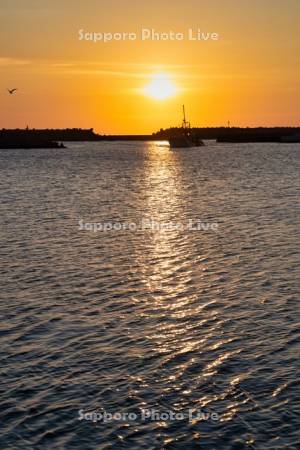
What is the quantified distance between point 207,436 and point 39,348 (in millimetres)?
7796

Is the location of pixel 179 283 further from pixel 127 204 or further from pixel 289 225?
pixel 127 204

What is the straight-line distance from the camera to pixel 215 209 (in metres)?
66.9

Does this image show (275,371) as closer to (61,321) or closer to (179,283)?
(61,321)

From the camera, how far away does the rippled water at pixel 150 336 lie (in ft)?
55.3

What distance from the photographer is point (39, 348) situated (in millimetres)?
22359

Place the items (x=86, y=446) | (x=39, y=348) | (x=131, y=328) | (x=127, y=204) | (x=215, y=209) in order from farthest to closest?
1. (x=127, y=204)
2. (x=215, y=209)
3. (x=131, y=328)
4. (x=39, y=348)
5. (x=86, y=446)

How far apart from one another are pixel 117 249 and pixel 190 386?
23.6m

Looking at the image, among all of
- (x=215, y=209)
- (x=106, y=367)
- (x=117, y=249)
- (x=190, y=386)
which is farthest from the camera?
(x=215, y=209)

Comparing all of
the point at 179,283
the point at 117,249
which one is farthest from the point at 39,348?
the point at 117,249

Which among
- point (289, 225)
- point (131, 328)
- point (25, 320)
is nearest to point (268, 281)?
point (131, 328)

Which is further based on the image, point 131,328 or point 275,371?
point 131,328

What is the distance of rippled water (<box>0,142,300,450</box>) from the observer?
16859 mm

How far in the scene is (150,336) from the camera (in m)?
23.7

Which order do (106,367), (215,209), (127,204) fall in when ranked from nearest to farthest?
(106,367) < (215,209) < (127,204)
